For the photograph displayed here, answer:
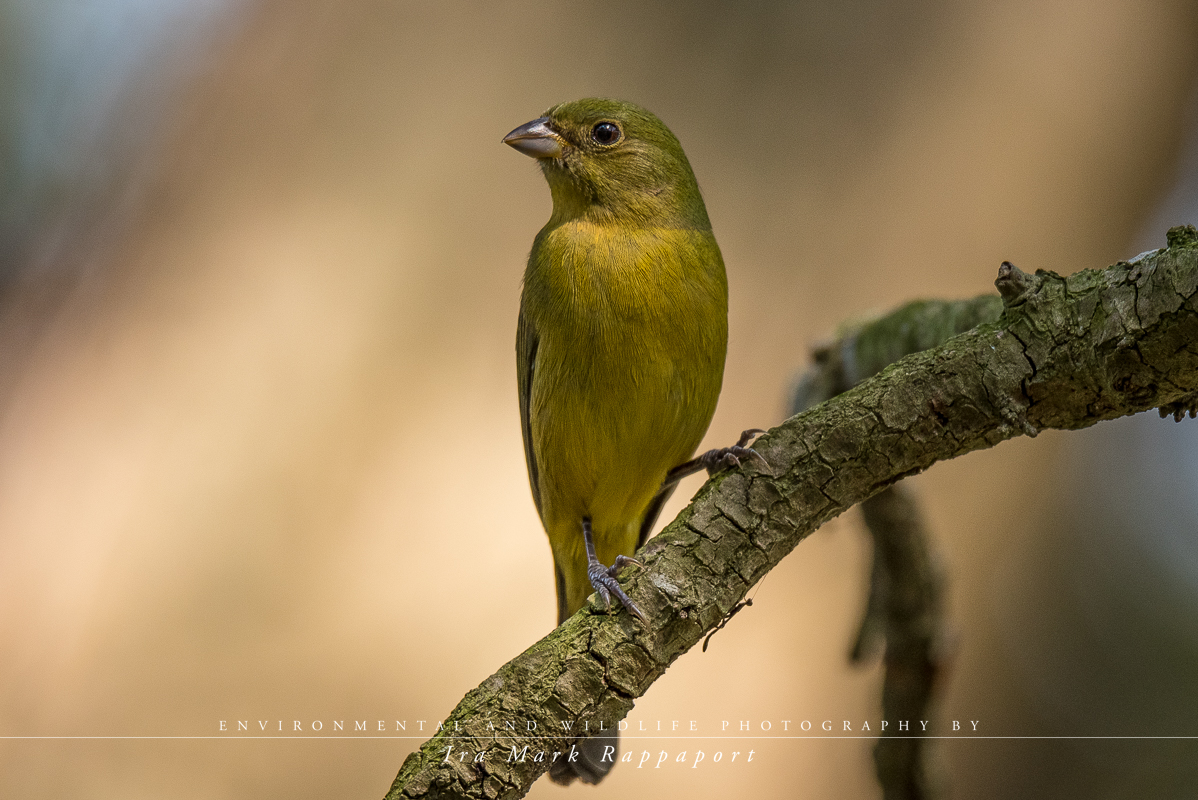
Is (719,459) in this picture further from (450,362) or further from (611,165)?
(450,362)

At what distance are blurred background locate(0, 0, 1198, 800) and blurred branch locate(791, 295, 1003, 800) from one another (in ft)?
0.97

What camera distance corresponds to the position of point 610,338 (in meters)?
2.60

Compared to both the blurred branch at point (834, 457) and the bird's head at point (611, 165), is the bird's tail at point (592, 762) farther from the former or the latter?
the bird's head at point (611, 165)

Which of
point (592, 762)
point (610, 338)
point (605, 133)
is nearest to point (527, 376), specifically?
point (610, 338)

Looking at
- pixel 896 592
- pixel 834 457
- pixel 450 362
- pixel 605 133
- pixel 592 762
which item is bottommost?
pixel 592 762

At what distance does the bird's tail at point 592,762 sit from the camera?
2408 mm

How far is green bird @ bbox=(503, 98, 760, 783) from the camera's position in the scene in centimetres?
262

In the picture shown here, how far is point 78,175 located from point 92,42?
1.99 feet

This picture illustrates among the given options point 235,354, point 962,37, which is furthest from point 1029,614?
point 235,354

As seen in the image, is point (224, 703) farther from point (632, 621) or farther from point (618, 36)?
point (618, 36)

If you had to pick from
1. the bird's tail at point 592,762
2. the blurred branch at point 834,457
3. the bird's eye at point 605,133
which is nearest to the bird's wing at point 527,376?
the bird's eye at point 605,133

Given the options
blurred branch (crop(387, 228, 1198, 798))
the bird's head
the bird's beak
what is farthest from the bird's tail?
the bird's beak

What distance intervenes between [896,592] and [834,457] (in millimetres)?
1592

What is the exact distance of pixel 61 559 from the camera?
11.8ft
